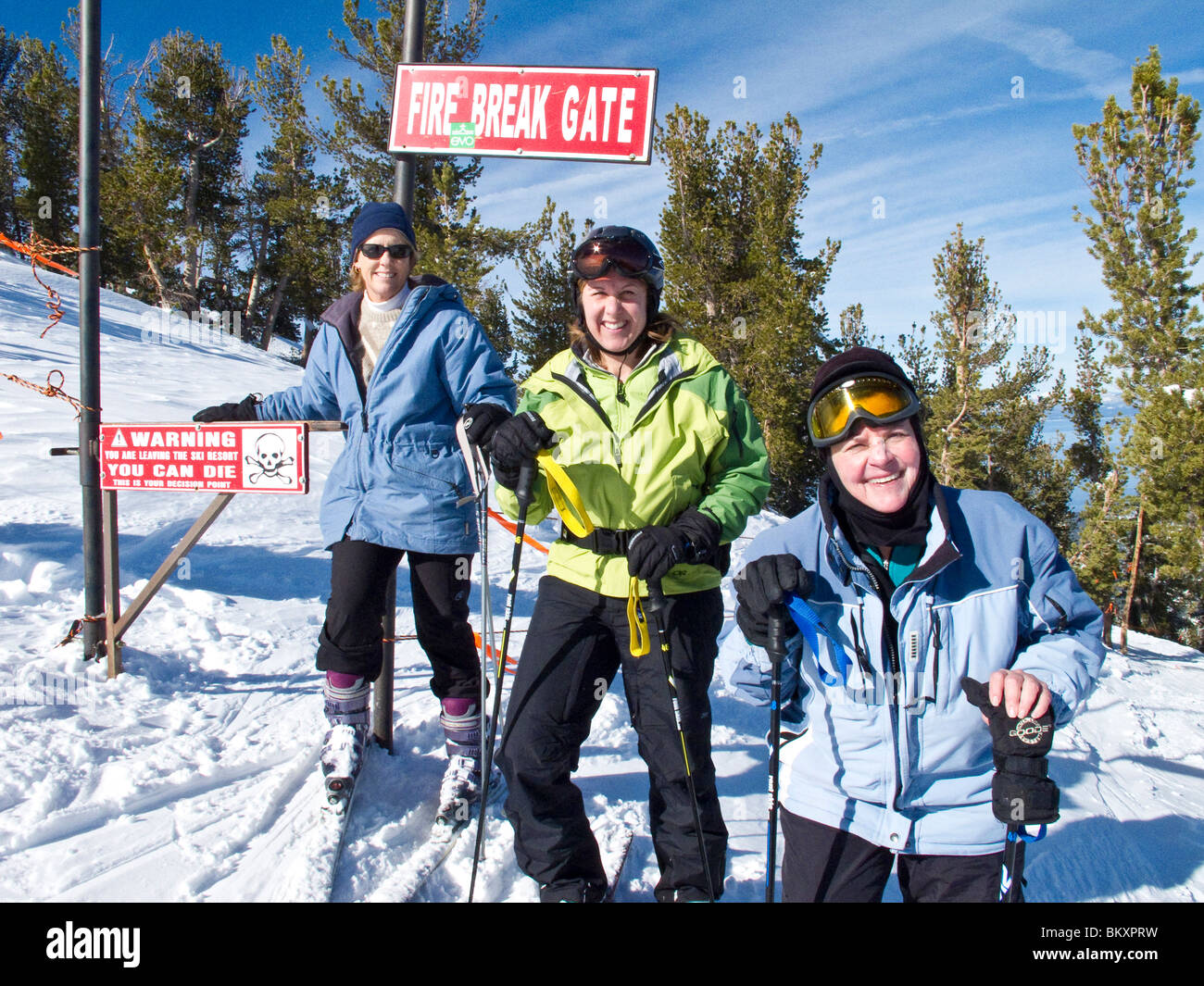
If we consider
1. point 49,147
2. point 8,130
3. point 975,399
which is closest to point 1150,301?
point 975,399

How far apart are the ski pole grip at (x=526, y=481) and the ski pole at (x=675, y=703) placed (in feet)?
1.52

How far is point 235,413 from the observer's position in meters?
3.06

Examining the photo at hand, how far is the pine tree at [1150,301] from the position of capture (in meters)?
26.0

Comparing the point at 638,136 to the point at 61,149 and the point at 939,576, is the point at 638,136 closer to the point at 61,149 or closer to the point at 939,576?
the point at 939,576

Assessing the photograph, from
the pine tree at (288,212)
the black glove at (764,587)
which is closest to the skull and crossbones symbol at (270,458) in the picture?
the black glove at (764,587)

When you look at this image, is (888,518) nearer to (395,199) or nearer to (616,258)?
(616,258)

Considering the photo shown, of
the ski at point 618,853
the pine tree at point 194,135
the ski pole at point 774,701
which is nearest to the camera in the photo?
the ski pole at point 774,701

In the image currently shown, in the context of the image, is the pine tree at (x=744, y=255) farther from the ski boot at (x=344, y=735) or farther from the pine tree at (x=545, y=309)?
the ski boot at (x=344, y=735)

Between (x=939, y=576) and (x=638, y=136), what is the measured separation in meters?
2.09

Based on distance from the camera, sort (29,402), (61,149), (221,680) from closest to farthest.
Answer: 1. (221,680)
2. (29,402)
3. (61,149)

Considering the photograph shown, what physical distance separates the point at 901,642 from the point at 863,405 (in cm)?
59

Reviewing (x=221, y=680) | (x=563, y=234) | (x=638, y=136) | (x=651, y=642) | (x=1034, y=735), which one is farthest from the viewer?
(x=563, y=234)

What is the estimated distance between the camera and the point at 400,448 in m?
2.59

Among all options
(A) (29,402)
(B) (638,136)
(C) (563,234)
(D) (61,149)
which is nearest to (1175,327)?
(C) (563,234)
